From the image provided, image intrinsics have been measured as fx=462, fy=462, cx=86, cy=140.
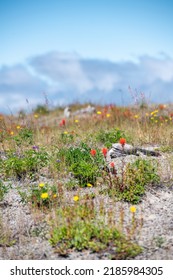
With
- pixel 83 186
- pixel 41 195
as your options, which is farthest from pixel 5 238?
pixel 83 186

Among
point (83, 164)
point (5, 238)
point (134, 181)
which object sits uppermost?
point (83, 164)

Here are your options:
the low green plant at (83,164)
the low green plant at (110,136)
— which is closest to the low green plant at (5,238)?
the low green plant at (83,164)

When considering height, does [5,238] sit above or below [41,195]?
below

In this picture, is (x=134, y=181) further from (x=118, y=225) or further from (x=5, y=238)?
(x=5, y=238)

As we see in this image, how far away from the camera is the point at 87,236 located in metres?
4.84

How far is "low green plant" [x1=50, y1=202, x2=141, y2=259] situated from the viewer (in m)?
4.70

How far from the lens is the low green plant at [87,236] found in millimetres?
4699

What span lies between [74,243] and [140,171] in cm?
182

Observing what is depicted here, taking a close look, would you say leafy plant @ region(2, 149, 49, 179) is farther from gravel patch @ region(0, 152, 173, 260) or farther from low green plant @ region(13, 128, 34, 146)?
low green plant @ region(13, 128, 34, 146)

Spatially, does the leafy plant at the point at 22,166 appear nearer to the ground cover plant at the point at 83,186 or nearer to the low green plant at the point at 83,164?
the ground cover plant at the point at 83,186

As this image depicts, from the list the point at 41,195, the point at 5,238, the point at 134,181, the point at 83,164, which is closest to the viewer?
the point at 5,238

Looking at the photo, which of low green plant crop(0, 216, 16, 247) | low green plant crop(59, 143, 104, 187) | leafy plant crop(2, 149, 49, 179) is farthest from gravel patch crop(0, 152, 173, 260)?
leafy plant crop(2, 149, 49, 179)
